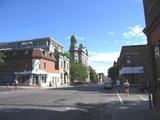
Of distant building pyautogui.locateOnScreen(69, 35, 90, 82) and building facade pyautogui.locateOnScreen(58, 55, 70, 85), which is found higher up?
distant building pyautogui.locateOnScreen(69, 35, 90, 82)

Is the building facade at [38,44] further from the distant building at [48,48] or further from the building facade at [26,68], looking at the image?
the building facade at [26,68]

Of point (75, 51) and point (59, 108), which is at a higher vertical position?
point (75, 51)

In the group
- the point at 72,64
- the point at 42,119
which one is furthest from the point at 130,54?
the point at 42,119

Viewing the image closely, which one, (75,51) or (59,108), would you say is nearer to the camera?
(59,108)

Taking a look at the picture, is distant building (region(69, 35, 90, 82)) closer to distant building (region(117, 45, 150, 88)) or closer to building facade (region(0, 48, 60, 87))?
building facade (region(0, 48, 60, 87))

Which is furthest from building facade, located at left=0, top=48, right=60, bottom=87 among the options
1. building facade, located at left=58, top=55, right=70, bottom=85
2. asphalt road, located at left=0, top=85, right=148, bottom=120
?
asphalt road, located at left=0, top=85, right=148, bottom=120

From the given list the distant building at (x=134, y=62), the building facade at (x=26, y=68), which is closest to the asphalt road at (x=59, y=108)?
the building facade at (x=26, y=68)

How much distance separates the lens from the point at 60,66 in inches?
4043

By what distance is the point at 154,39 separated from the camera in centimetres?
1727

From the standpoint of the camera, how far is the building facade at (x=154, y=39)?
1614cm

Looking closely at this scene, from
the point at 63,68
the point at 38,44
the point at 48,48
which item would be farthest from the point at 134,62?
the point at 38,44

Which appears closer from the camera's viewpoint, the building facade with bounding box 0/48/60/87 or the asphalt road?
the asphalt road

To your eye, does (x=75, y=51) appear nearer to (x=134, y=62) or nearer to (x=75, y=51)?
(x=75, y=51)

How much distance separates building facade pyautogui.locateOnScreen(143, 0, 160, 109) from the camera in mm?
16141
